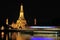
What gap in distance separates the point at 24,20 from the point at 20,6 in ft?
5.74

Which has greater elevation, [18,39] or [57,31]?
[57,31]

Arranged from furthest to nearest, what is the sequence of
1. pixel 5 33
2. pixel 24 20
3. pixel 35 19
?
pixel 35 19 < pixel 24 20 < pixel 5 33

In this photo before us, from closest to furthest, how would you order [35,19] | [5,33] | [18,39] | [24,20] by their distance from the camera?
1. [5,33]
2. [18,39]
3. [24,20]
4. [35,19]

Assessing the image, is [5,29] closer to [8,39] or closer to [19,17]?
[8,39]

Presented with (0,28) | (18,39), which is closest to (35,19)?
(18,39)

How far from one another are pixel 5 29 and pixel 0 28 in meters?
0.11

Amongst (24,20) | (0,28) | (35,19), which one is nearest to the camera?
(0,28)

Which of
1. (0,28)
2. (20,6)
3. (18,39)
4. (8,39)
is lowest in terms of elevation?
(18,39)

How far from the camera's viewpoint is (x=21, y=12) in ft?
60.8

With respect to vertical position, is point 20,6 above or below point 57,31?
above

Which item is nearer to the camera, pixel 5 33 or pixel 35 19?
pixel 5 33

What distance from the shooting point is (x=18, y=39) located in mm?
4055

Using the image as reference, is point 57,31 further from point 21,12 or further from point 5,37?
point 21,12

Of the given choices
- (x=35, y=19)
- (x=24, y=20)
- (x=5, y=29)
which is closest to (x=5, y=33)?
(x=5, y=29)
